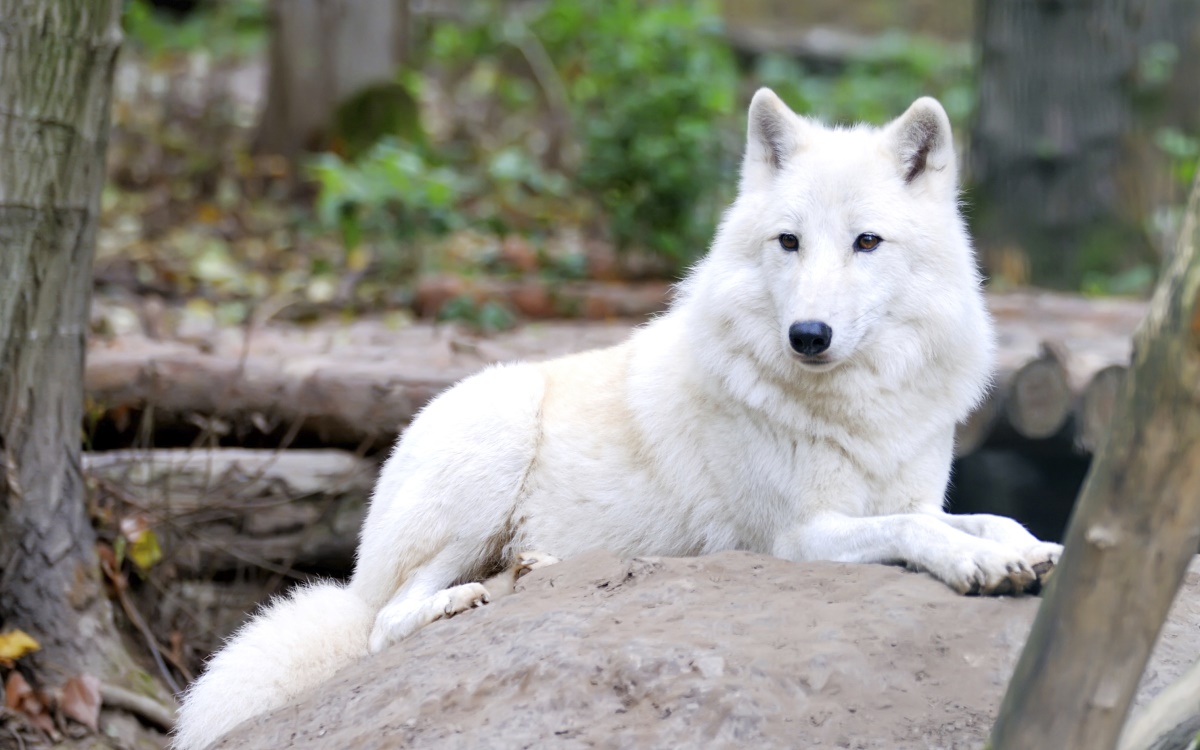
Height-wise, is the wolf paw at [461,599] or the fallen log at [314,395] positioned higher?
the fallen log at [314,395]

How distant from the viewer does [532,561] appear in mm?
3982

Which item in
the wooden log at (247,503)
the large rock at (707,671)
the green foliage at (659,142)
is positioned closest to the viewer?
the large rock at (707,671)

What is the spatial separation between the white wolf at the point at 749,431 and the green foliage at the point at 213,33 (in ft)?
39.8

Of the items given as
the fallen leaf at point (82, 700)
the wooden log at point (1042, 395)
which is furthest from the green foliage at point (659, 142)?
the fallen leaf at point (82, 700)

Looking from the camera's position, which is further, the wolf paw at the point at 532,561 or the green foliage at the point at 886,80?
the green foliage at the point at 886,80

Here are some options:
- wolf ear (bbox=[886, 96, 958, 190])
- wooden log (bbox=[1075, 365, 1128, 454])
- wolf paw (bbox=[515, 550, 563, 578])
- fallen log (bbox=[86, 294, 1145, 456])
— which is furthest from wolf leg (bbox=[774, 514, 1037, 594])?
wooden log (bbox=[1075, 365, 1128, 454])

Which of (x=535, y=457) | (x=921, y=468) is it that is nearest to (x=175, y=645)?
(x=535, y=457)

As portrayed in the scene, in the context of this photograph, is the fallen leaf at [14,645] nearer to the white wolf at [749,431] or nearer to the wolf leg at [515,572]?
the white wolf at [749,431]

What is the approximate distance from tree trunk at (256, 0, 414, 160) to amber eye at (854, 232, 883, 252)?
27.9 feet

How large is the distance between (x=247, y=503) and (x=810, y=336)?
3.13 meters

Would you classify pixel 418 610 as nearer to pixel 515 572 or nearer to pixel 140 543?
pixel 515 572

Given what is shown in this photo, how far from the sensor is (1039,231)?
9.66 m

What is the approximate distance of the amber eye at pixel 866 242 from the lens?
379 cm

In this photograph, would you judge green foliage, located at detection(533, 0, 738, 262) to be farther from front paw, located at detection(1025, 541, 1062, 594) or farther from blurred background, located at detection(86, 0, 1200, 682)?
front paw, located at detection(1025, 541, 1062, 594)
